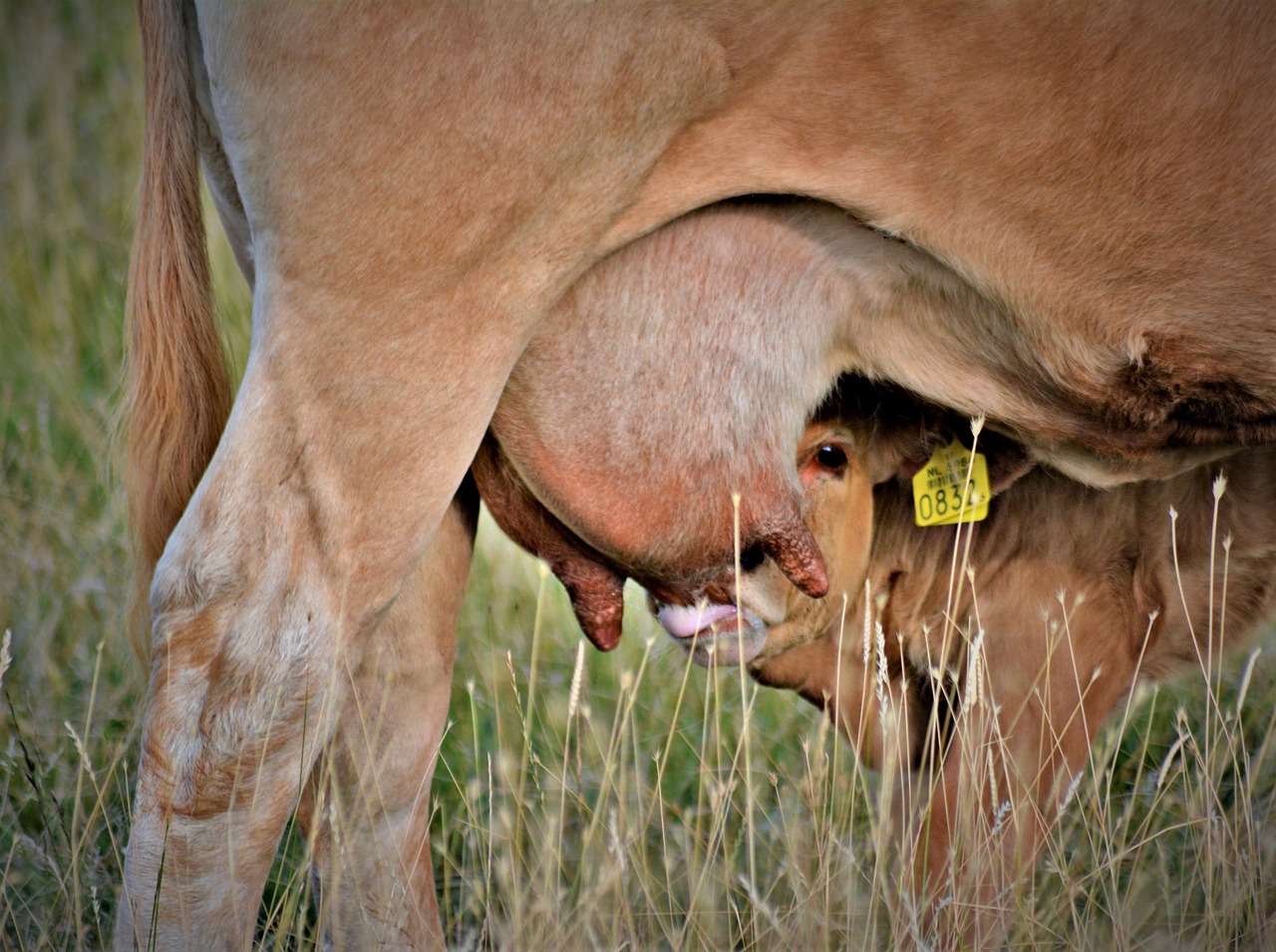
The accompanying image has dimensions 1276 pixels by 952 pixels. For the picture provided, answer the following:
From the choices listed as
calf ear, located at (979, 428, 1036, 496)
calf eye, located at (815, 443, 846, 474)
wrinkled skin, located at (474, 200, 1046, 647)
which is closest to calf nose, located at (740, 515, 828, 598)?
wrinkled skin, located at (474, 200, 1046, 647)

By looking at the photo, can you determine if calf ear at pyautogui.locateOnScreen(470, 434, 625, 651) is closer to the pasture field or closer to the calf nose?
the pasture field

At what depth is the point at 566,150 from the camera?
2.06m

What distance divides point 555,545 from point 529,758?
696mm

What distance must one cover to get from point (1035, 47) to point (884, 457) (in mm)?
1258

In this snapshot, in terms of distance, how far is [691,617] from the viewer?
3.00 m

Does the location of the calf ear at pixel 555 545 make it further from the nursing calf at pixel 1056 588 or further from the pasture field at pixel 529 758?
the nursing calf at pixel 1056 588

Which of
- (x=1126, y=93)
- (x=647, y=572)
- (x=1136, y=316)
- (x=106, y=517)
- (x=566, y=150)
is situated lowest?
(x=106, y=517)

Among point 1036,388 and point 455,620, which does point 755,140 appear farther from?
point 455,620

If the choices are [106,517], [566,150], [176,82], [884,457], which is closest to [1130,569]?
[884,457]

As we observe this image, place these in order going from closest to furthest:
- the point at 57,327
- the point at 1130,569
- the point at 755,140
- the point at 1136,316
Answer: the point at 755,140 < the point at 1136,316 < the point at 1130,569 < the point at 57,327

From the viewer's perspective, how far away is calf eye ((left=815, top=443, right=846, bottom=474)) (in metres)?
3.14

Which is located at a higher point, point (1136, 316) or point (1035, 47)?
point (1035, 47)

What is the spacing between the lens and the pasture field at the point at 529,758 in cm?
227

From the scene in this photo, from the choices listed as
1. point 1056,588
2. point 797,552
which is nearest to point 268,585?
point 797,552
